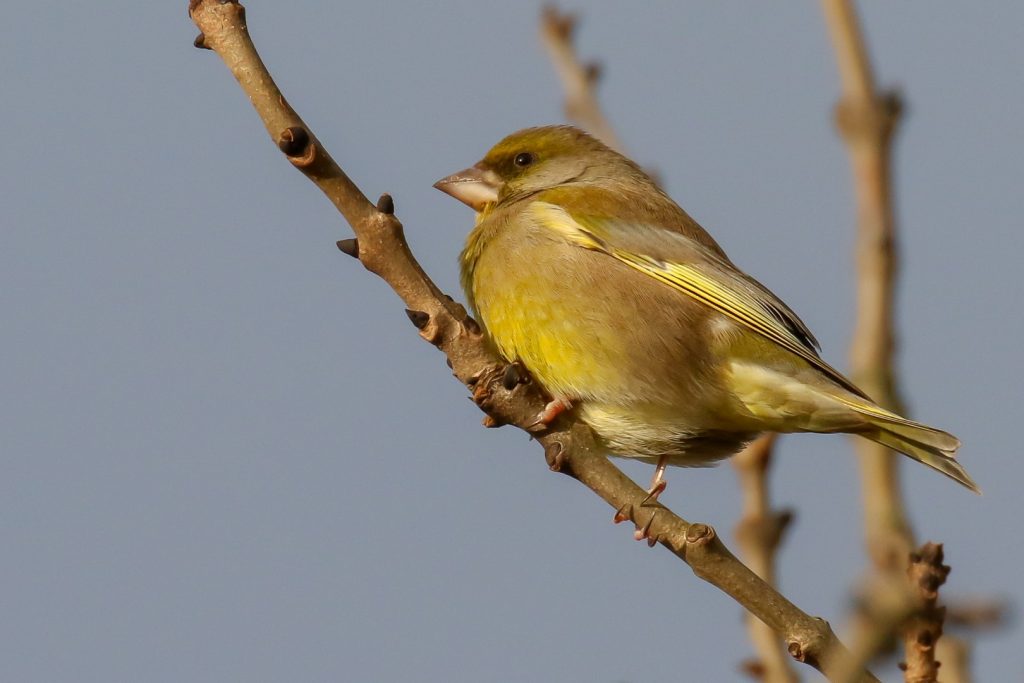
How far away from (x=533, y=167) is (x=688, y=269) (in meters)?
1.21

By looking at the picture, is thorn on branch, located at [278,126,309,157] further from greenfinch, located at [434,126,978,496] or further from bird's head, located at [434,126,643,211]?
bird's head, located at [434,126,643,211]

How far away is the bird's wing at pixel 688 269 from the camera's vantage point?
18.0 feet

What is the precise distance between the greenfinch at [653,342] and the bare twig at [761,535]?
111 cm

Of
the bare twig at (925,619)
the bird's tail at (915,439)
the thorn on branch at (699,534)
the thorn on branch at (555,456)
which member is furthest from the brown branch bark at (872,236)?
the bird's tail at (915,439)

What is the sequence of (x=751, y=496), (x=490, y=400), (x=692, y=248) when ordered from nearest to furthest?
1. (x=751, y=496)
2. (x=490, y=400)
3. (x=692, y=248)

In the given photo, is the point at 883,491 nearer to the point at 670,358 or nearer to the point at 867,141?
the point at 867,141

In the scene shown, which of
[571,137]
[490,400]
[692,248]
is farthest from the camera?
[571,137]

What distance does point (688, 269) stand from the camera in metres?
5.71

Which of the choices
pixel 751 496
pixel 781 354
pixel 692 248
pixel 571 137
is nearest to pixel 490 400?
pixel 751 496

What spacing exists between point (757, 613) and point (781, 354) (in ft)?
6.86

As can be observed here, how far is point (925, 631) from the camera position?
268 centimetres

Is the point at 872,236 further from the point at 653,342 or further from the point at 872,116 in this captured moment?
the point at 653,342

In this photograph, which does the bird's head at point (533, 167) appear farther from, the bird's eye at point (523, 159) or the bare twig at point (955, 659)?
the bare twig at point (955, 659)

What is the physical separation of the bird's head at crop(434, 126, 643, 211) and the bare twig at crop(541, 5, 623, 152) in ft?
3.56
